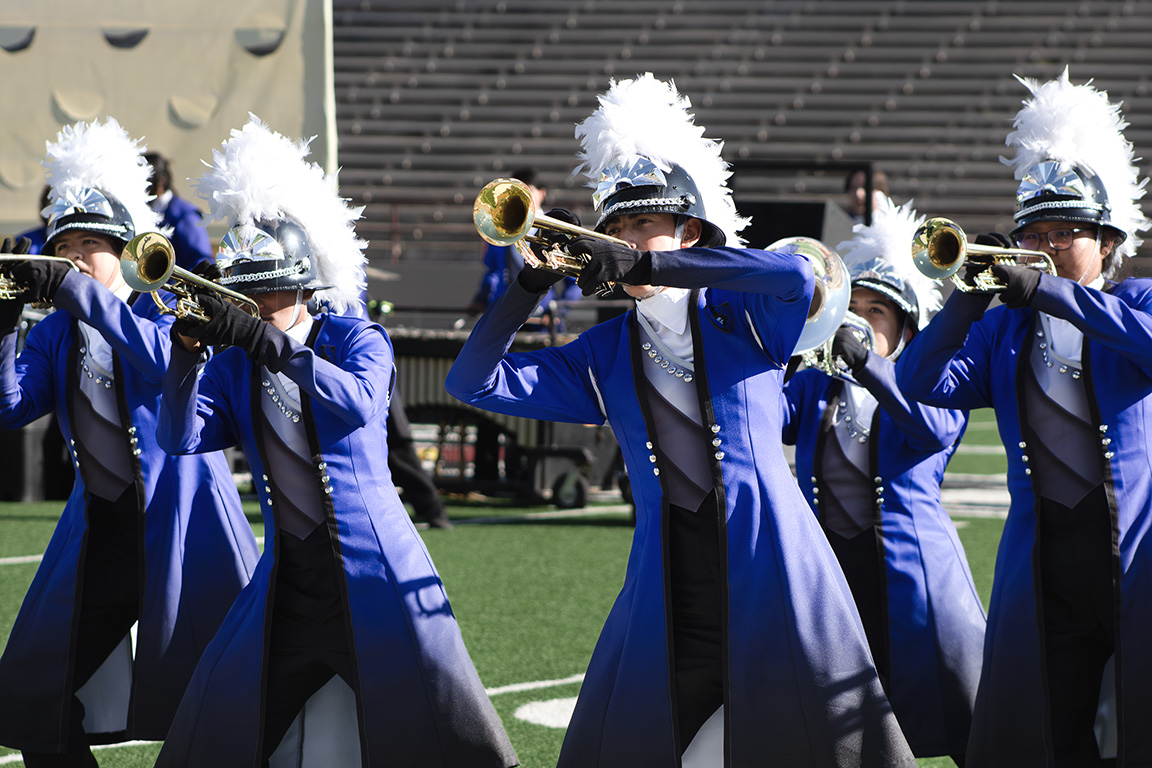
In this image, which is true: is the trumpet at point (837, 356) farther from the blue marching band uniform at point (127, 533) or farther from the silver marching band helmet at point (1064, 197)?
the blue marching band uniform at point (127, 533)

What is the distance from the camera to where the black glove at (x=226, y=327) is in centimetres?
324

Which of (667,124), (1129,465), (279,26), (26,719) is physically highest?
(279,26)

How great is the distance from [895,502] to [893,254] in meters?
0.82

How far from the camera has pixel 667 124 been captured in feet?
10.9

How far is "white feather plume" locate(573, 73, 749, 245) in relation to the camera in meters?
3.26

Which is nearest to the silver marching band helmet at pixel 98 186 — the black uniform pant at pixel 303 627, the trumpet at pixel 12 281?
the trumpet at pixel 12 281

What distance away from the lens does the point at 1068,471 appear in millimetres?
3600

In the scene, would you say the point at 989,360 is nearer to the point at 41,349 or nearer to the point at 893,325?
the point at 893,325

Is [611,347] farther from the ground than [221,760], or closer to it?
farther from the ground

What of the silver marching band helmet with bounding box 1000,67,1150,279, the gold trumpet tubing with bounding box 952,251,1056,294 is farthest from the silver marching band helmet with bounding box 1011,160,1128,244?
the gold trumpet tubing with bounding box 952,251,1056,294

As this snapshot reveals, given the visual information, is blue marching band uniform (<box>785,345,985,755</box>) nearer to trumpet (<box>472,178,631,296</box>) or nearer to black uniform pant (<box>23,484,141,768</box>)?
trumpet (<box>472,178,631,296</box>)

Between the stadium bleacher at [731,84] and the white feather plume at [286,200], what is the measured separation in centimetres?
1575

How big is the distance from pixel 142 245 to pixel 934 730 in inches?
103

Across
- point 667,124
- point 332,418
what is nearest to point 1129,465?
point 667,124
